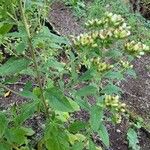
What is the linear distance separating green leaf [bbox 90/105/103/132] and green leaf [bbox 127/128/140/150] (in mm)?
1364

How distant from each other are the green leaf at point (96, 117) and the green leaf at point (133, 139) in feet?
4.48

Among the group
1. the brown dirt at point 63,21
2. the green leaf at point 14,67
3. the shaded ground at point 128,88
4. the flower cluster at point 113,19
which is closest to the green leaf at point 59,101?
the green leaf at point 14,67

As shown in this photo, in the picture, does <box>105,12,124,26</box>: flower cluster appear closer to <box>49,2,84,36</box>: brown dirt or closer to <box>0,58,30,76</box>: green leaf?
<box>0,58,30,76</box>: green leaf

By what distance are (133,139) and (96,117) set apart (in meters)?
1.41

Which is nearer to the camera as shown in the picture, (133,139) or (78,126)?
(78,126)

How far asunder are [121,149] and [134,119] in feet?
1.53

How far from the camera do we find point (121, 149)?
12.4 feet

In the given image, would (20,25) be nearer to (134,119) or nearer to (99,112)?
(99,112)

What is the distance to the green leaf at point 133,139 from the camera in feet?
12.4

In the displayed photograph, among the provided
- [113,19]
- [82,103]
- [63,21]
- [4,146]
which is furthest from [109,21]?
[63,21]

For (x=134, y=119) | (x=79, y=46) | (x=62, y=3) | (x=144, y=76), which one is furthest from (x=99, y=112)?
(x=62, y=3)

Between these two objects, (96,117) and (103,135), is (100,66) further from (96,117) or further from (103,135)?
(103,135)

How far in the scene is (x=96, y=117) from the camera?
97.8 inches

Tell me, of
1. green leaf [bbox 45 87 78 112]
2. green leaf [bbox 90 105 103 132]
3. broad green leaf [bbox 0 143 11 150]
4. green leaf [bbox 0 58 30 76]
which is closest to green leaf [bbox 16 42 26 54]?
green leaf [bbox 0 58 30 76]
